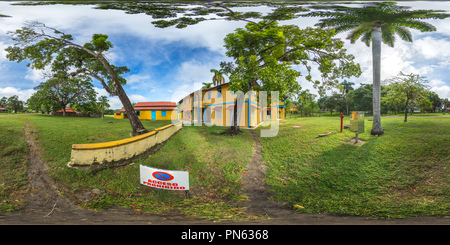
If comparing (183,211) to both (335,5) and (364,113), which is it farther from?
(335,5)

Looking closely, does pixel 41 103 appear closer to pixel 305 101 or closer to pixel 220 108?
pixel 220 108

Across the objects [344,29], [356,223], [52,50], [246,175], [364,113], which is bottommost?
[356,223]

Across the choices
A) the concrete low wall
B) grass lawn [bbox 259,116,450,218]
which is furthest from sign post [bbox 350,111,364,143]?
the concrete low wall

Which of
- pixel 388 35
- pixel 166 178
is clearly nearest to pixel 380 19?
pixel 388 35

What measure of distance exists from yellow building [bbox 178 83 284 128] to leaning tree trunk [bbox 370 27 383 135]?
1.47m

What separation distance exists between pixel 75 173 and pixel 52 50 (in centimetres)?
192

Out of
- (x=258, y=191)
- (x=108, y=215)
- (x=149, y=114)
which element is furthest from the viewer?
(x=149, y=114)

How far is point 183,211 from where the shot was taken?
1668 millimetres

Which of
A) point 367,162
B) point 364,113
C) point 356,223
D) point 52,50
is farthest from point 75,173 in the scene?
point 364,113

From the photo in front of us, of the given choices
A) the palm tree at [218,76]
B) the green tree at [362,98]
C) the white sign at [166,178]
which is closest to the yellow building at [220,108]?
the palm tree at [218,76]

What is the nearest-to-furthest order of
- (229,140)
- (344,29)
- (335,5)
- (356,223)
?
1. (356,223)
2. (335,5)
3. (344,29)
4. (229,140)

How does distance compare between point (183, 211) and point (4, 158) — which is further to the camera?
point (4, 158)

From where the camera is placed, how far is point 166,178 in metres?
1.85

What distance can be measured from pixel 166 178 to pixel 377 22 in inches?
144
